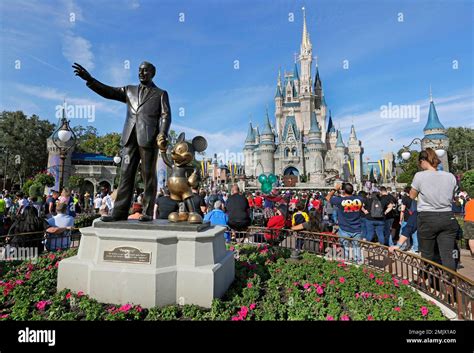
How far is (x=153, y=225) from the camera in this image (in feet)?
13.4

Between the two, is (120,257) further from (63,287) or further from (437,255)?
(437,255)

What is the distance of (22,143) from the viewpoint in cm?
4191

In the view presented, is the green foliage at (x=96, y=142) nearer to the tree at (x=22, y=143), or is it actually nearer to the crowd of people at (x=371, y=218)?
the tree at (x=22, y=143)

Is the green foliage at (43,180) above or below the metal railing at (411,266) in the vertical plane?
above

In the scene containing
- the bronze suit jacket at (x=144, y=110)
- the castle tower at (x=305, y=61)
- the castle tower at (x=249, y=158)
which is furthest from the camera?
the castle tower at (x=249, y=158)

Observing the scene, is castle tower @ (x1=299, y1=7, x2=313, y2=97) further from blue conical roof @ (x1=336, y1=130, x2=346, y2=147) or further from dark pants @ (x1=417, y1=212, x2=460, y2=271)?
dark pants @ (x1=417, y1=212, x2=460, y2=271)

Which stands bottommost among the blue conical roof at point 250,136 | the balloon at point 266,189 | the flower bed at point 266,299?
the flower bed at point 266,299

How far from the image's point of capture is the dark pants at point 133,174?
477 cm

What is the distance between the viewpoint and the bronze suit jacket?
4679 millimetres

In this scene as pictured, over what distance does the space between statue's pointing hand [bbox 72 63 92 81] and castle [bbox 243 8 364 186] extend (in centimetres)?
6074

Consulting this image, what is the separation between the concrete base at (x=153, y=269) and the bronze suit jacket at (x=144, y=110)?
1.66 meters

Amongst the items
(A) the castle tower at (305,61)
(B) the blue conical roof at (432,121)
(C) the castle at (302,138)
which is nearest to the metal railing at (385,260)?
(B) the blue conical roof at (432,121)

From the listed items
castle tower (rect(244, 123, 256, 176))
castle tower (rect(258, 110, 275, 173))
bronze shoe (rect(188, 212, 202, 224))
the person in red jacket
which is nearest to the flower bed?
bronze shoe (rect(188, 212, 202, 224))
